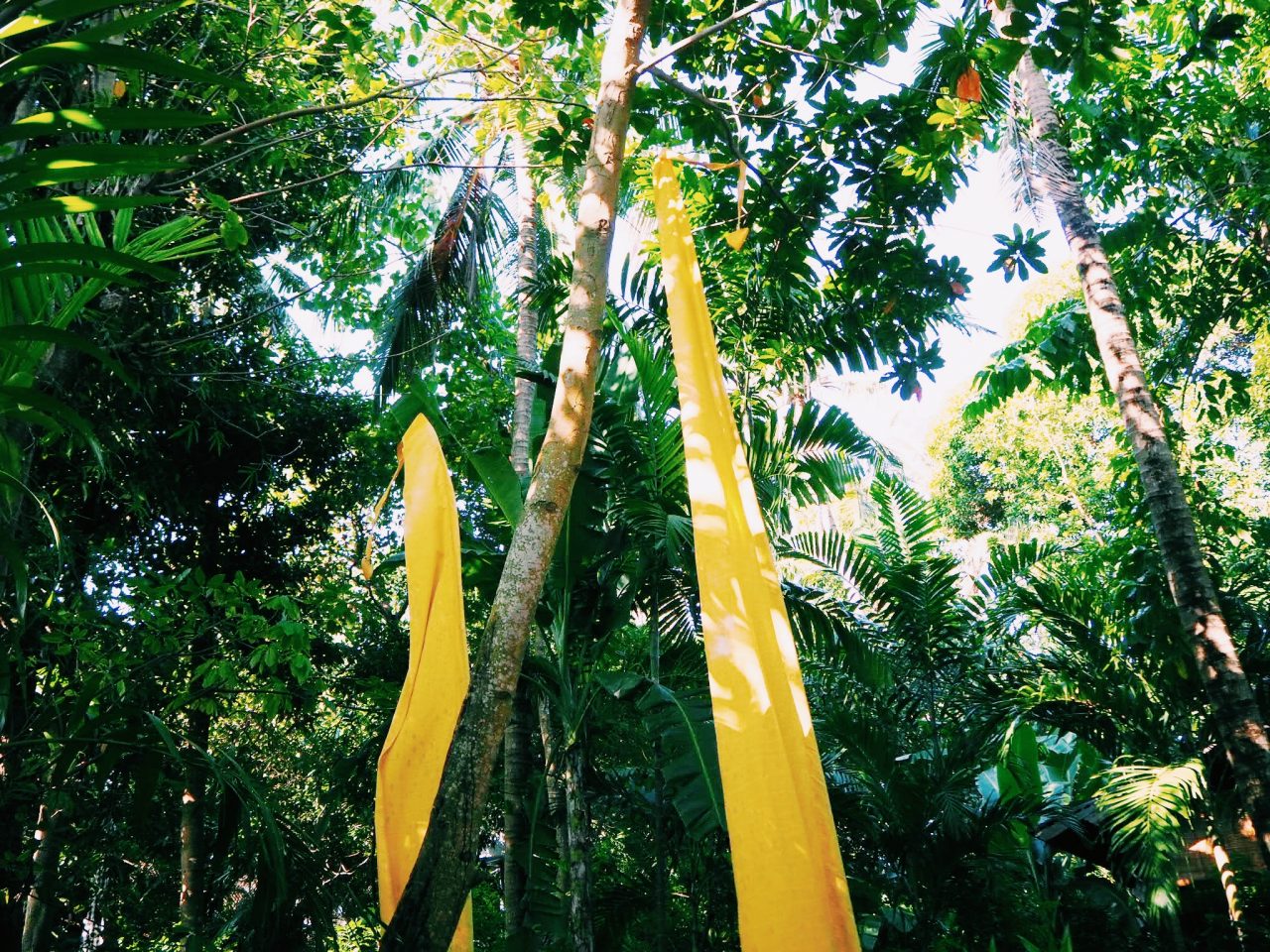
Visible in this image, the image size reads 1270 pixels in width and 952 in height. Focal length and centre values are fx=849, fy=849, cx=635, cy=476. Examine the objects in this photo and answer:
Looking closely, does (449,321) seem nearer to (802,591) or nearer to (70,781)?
(802,591)

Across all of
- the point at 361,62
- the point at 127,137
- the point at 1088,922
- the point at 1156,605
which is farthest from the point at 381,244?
the point at 1088,922

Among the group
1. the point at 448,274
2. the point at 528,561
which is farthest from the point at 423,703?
the point at 448,274

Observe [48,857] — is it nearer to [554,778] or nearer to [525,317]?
[554,778]

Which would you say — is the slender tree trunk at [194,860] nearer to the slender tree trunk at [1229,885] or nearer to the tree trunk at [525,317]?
the tree trunk at [525,317]

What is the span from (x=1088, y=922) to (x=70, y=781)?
6.01m

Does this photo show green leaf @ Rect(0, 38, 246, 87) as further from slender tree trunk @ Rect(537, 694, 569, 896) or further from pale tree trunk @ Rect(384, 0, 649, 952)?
slender tree trunk @ Rect(537, 694, 569, 896)

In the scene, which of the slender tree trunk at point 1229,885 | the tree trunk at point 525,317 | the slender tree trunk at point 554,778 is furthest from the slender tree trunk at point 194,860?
the slender tree trunk at point 1229,885

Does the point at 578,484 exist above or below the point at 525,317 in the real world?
Result: below

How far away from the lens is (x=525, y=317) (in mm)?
6934

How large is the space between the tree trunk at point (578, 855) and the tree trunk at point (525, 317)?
224cm

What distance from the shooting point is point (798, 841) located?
5.39 ft

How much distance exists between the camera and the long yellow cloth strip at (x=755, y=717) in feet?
5.29

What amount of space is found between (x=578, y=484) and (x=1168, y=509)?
290 centimetres

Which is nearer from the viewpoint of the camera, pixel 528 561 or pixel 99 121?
pixel 99 121
